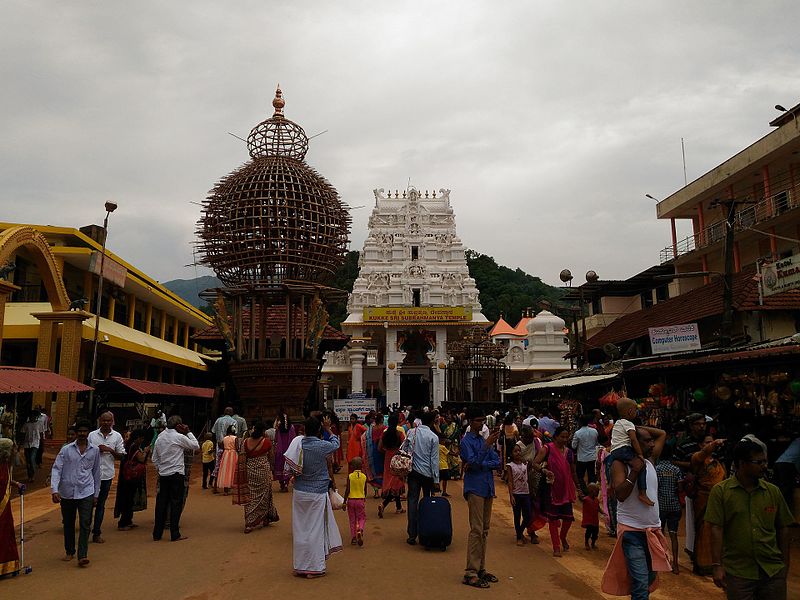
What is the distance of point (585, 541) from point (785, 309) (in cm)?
1104

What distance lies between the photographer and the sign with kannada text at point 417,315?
119 ft

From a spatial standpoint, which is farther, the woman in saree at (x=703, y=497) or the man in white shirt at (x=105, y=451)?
the man in white shirt at (x=105, y=451)

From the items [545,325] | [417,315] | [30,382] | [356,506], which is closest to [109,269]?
[30,382]

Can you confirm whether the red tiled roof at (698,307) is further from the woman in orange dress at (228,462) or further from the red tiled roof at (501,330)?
the red tiled roof at (501,330)

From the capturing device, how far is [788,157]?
19.8m

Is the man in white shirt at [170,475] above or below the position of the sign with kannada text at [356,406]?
below

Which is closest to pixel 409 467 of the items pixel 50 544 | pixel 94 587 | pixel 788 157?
pixel 94 587

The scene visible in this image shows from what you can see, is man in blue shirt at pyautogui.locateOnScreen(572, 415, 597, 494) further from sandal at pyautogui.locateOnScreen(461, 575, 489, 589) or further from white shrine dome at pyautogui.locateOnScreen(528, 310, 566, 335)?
white shrine dome at pyautogui.locateOnScreen(528, 310, 566, 335)

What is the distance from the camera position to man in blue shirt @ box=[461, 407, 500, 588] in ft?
17.8

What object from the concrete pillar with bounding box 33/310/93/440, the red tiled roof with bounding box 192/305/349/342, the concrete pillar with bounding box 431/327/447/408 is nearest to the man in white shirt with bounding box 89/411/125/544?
the red tiled roof with bounding box 192/305/349/342

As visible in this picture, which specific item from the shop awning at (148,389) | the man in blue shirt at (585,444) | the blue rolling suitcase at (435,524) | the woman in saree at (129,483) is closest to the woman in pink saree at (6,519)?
the woman in saree at (129,483)

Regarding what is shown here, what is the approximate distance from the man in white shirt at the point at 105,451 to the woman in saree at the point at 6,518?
44.3 inches

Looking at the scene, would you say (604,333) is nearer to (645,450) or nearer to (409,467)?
(409,467)

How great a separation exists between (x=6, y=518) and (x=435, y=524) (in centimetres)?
423
